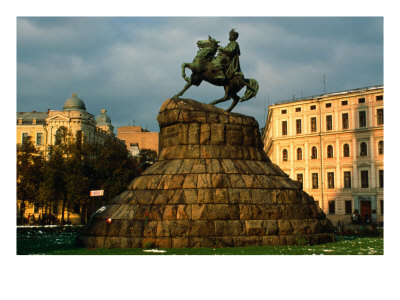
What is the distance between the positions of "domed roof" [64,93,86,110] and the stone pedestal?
4929cm

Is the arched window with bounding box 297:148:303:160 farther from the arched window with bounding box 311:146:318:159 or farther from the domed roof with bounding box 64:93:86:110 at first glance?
the domed roof with bounding box 64:93:86:110

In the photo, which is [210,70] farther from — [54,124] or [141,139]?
[141,139]

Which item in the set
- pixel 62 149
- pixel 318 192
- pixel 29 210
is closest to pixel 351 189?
pixel 318 192

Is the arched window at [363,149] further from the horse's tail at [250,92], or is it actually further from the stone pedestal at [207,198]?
the stone pedestal at [207,198]

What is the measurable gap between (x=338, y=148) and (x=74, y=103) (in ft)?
116

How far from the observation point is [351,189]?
5750cm

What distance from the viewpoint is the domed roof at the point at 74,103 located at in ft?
221

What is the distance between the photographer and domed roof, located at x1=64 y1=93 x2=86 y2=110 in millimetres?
67325

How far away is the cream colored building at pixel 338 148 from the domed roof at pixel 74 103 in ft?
89.1

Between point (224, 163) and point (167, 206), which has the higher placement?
point (224, 163)

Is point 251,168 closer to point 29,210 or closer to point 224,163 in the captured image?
point 224,163

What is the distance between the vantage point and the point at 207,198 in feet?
56.7

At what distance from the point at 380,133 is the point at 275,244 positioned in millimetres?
44161

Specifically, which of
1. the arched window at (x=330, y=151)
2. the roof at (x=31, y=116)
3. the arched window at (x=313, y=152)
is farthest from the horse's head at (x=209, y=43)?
the roof at (x=31, y=116)
